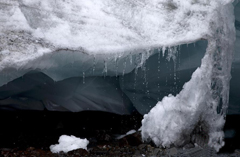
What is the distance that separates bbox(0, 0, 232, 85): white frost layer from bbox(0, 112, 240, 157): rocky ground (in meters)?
1.21

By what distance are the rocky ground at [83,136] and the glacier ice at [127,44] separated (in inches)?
11.2

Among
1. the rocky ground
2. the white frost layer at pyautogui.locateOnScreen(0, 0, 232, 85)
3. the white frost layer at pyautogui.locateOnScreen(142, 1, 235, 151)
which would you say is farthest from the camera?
the white frost layer at pyautogui.locateOnScreen(142, 1, 235, 151)

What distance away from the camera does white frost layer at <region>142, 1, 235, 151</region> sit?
466 centimetres

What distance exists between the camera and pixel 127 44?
15.2 feet

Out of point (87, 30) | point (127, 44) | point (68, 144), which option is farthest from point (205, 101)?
point (68, 144)

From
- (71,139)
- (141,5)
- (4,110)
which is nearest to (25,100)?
(4,110)

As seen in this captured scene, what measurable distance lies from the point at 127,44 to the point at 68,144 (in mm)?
1922

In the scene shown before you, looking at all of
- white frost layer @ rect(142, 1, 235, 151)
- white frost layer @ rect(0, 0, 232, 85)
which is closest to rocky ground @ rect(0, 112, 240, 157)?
white frost layer @ rect(142, 1, 235, 151)

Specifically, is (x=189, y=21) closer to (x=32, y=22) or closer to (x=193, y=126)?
(x=193, y=126)

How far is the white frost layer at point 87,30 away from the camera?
4348 millimetres

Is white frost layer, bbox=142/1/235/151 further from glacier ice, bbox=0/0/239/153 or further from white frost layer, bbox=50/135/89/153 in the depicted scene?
white frost layer, bbox=50/135/89/153

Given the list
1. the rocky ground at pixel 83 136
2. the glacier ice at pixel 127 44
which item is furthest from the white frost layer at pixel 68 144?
the glacier ice at pixel 127 44

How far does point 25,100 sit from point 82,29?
1883 mm

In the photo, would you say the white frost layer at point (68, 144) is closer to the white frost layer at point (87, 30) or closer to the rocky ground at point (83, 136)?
the rocky ground at point (83, 136)
